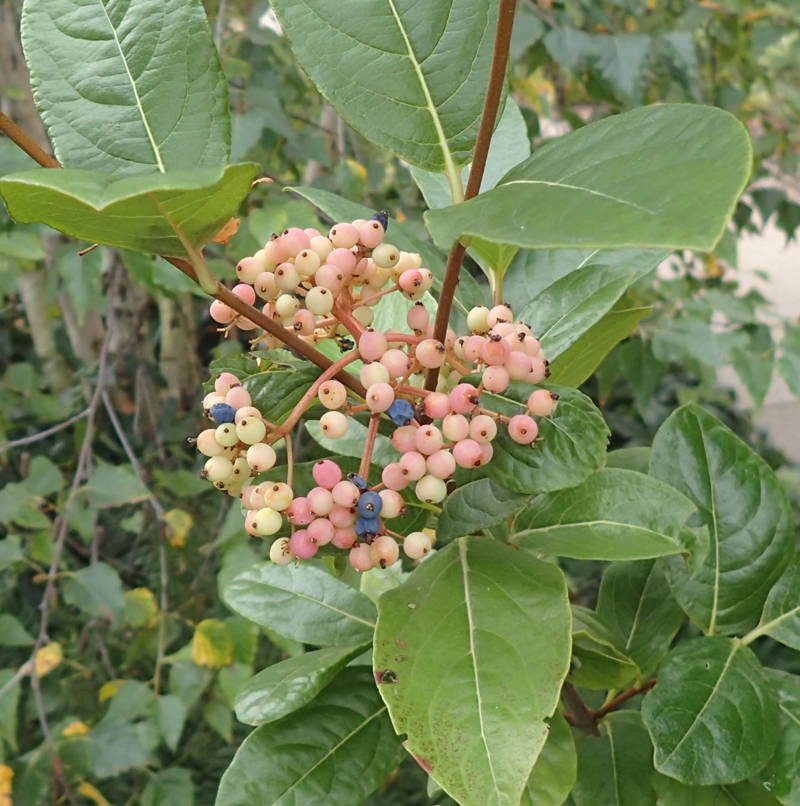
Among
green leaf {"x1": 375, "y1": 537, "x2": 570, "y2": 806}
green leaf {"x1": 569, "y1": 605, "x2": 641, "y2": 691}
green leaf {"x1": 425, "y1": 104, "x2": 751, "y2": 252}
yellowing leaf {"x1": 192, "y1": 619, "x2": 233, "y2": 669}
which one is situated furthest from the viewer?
yellowing leaf {"x1": 192, "y1": 619, "x2": 233, "y2": 669}

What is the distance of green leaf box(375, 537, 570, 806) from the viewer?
1.13ft

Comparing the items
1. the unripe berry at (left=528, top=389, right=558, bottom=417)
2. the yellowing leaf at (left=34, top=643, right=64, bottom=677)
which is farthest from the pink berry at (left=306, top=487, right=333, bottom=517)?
the yellowing leaf at (left=34, top=643, right=64, bottom=677)

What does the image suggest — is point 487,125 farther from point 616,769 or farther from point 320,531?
point 616,769

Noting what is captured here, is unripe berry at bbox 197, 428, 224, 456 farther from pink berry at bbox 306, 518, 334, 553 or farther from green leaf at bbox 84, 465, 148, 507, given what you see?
green leaf at bbox 84, 465, 148, 507

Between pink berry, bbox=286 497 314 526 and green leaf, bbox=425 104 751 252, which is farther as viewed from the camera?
pink berry, bbox=286 497 314 526

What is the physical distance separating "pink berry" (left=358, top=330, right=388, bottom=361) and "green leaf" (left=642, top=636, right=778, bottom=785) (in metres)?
0.25

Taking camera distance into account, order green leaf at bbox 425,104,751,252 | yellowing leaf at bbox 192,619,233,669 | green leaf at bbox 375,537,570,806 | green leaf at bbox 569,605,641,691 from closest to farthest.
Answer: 1. green leaf at bbox 425,104,751,252
2. green leaf at bbox 375,537,570,806
3. green leaf at bbox 569,605,641,691
4. yellowing leaf at bbox 192,619,233,669

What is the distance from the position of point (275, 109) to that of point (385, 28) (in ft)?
3.00

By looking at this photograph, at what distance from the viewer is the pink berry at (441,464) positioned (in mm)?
384

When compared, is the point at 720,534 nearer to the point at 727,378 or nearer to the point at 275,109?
the point at 275,109

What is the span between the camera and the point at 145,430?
2.03 m

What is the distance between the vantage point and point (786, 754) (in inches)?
17.6

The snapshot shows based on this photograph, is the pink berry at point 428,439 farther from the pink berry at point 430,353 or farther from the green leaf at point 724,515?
the green leaf at point 724,515

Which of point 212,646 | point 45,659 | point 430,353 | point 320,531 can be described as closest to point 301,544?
point 320,531
